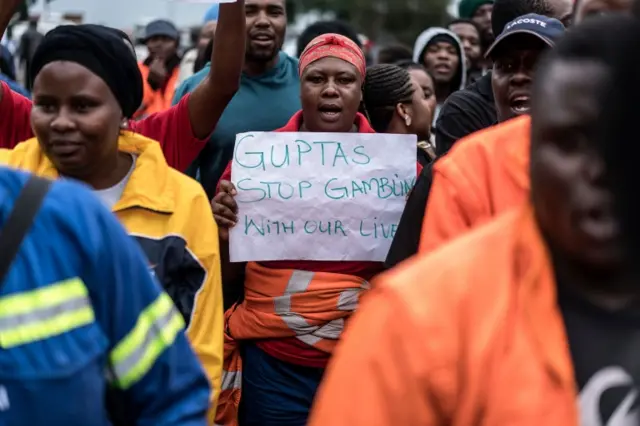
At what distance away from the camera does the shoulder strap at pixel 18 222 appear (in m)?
2.25

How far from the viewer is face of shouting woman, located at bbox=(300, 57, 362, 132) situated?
4.64 meters

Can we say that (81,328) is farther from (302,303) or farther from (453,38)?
(453,38)

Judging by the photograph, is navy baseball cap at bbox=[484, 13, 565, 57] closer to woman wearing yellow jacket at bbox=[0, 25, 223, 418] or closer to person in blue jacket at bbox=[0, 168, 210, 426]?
woman wearing yellow jacket at bbox=[0, 25, 223, 418]

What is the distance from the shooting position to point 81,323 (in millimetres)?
2326

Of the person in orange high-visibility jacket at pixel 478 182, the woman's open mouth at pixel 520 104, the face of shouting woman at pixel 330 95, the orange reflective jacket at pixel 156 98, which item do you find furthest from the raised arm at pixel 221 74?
the orange reflective jacket at pixel 156 98

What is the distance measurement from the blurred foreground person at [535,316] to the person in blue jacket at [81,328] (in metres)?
0.62

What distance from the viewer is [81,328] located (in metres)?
2.33

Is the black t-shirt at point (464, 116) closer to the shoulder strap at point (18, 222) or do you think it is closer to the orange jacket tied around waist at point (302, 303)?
the orange jacket tied around waist at point (302, 303)

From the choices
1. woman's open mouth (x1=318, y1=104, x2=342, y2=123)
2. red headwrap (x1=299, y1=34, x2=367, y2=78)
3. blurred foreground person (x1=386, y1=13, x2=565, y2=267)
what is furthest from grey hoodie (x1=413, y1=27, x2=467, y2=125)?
blurred foreground person (x1=386, y1=13, x2=565, y2=267)

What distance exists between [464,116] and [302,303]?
2.94 feet

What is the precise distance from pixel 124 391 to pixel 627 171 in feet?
3.75

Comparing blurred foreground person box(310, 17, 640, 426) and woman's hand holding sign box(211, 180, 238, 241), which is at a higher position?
blurred foreground person box(310, 17, 640, 426)

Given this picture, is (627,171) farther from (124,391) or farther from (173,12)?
(173,12)

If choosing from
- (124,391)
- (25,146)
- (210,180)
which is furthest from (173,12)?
(124,391)
